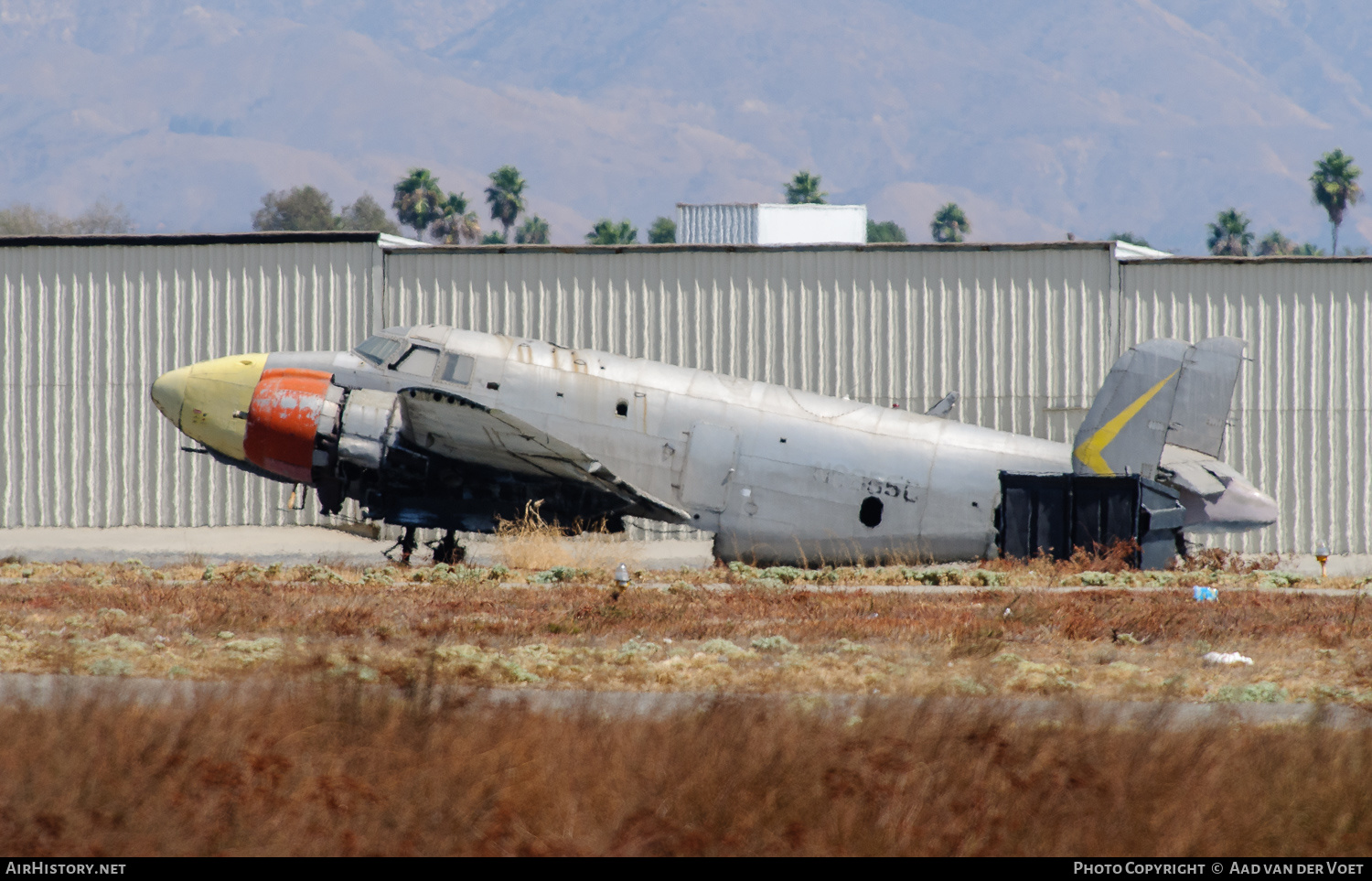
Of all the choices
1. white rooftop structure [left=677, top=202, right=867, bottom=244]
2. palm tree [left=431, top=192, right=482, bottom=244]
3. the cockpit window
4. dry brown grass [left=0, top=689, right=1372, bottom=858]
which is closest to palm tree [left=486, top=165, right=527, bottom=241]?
palm tree [left=431, top=192, right=482, bottom=244]

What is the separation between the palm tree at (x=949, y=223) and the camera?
491ft

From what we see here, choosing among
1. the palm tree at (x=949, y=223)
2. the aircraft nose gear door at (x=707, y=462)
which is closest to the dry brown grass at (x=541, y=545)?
the aircraft nose gear door at (x=707, y=462)

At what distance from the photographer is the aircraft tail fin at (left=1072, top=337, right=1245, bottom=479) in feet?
65.8

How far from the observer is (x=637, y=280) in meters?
29.8

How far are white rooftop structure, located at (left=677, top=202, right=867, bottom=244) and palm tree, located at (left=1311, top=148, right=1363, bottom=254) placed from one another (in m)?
89.8

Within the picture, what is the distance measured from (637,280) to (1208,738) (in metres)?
22.8

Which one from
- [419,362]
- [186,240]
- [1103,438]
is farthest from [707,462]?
[186,240]

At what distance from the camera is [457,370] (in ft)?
66.0

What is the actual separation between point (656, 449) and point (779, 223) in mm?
25073

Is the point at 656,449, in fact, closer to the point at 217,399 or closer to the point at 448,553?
the point at 448,553

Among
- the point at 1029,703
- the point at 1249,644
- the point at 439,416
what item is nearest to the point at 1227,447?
the point at 1249,644

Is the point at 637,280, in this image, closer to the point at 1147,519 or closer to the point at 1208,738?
the point at 1147,519

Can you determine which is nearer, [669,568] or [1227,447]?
[669,568]

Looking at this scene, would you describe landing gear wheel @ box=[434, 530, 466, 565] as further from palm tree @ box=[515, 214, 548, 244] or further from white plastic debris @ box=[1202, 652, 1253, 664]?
palm tree @ box=[515, 214, 548, 244]
